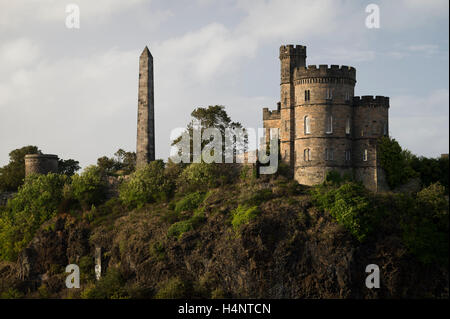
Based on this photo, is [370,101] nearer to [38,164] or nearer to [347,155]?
[347,155]

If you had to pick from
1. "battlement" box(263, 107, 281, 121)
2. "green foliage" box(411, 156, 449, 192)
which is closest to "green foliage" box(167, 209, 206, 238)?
"battlement" box(263, 107, 281, 121)

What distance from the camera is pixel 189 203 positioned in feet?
197

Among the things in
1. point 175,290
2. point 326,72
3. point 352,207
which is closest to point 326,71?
point 326,72

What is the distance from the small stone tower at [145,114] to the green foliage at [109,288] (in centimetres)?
1549

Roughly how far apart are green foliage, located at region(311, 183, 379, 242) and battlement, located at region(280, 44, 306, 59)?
1553 centimetres

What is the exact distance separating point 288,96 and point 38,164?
92.2 ft

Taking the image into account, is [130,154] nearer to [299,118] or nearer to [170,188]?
[170,188]

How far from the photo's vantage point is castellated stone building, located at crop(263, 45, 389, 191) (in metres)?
61.2

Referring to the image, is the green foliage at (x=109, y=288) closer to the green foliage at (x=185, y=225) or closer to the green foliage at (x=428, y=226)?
the green foliage at (x=185, y=225)

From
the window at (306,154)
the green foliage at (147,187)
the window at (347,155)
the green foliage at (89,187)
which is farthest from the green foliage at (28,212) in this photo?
the window at (347,155)

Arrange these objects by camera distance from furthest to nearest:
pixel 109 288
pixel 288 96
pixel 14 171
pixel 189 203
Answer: pixel 14 171
pixel 288 96
pixel 189 203
pixel 109 288

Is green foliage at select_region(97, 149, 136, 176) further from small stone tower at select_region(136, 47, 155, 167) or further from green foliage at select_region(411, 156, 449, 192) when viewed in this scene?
green foliage at select_region(411, 156, 449, 192)

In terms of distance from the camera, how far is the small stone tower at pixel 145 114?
222 ft
